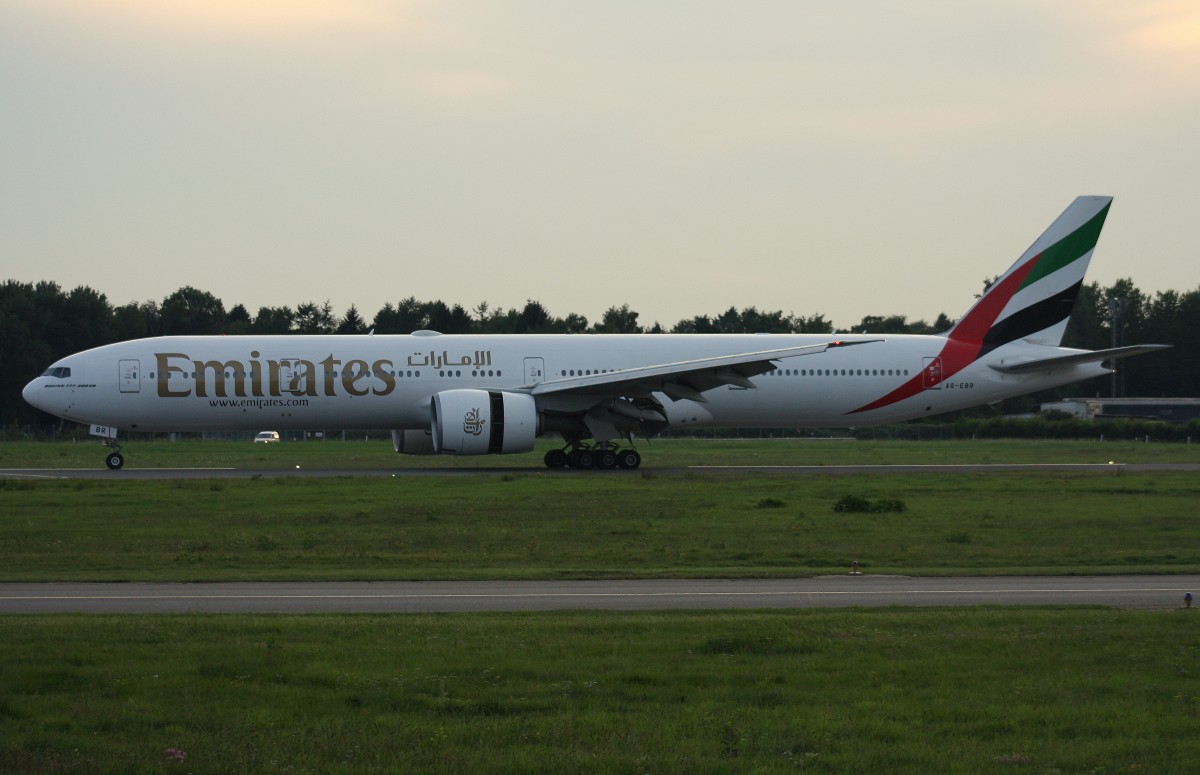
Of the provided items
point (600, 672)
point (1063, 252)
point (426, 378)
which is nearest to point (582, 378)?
point (426, 378)

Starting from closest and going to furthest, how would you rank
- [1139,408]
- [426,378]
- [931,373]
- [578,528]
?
[578,528] → [426,378] → [931,373] → [1139,408]

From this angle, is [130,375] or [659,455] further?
[659,455]

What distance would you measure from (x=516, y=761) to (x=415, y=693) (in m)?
1.62

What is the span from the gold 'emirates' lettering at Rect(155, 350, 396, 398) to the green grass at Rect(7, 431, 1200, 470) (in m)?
3.73

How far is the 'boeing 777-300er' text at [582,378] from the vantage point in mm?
32094

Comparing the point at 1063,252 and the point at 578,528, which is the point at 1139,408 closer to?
the point at 1063,252

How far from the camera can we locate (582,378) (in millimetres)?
32406

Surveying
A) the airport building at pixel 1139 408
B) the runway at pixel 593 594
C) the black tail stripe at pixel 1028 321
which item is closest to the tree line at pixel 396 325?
the airport building at pixel 1139 408

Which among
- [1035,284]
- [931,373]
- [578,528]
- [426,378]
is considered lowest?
[578,528]

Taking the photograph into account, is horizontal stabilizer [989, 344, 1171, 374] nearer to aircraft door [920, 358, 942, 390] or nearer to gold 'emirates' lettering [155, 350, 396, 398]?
aircraft door [920, 358, 942, 390]

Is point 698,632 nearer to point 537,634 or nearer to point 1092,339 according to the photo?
point 537,634

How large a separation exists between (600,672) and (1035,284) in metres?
30.3

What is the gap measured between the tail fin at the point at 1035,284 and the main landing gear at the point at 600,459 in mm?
10245

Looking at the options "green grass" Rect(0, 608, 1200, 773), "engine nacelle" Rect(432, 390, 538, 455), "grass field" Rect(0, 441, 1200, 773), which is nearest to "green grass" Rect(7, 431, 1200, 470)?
"engine nacelle" Rect(432, 390, 538, 455)
